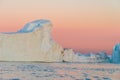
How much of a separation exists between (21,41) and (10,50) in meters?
1.45

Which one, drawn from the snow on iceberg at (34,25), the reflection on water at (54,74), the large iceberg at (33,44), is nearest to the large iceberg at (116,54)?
the large iceberg at (33,44)

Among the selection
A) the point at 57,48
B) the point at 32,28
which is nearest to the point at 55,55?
the point at 57,48

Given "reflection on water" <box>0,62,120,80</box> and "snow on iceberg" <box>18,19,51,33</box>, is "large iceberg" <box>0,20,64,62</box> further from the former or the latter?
"reflection on water" <box>0,62,120,80</box>

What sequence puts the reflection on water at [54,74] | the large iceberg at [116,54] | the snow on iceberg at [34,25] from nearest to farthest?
the reflection on water at [54,74], the snow on iceberg at [34,25], the large iceberg at [116,54]

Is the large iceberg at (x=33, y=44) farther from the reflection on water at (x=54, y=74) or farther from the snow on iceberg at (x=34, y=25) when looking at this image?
the reflection on water at (x=54, y=74)

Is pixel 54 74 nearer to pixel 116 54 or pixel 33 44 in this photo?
pixel 33 44

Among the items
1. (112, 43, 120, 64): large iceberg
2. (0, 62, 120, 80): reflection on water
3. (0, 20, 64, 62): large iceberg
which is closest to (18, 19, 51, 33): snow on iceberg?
(0, 20, 64, 62): large iceberg

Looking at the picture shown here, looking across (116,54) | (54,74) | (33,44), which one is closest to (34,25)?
(33,44)

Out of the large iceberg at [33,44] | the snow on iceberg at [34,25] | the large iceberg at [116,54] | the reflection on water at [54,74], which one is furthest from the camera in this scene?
the large iceberg at [116,54]

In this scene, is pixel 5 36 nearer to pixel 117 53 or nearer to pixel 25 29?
pixel 25 29

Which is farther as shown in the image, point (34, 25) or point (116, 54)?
point (116, 54)

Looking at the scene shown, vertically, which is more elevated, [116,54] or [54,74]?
[116,54]

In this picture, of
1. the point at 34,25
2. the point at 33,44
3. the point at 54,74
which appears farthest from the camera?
the point at 34,25

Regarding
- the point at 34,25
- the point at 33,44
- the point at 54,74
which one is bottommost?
the point at 54,74
